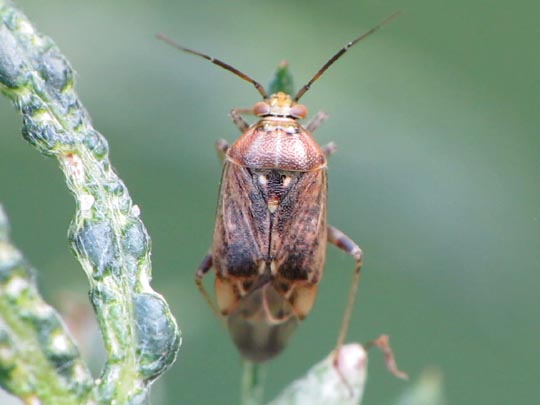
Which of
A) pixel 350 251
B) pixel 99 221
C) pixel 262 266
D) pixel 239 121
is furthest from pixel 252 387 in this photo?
pixel 239 121

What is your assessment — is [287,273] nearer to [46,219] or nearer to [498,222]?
[498,222]

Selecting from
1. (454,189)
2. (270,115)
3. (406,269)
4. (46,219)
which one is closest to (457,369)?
(406,269)

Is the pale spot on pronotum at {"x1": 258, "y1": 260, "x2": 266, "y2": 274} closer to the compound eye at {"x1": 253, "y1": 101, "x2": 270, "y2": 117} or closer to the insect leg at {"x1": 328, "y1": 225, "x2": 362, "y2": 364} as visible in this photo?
the insect leg at {"x1": 328, "y1": 225, "x2": 362, "y2": 364}

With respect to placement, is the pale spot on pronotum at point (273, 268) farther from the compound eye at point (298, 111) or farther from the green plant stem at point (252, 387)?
the green plant stem at point (252, 387)

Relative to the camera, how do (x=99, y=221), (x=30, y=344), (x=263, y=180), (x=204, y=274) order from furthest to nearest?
(x=204, y=274) → (x=263, y=180) → (x=99, y=221) → (x=30, y=344)

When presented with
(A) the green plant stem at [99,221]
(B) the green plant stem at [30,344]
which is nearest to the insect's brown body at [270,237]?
(A) the green plant stem at [99,221]

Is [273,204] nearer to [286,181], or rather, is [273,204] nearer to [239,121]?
[286,181]

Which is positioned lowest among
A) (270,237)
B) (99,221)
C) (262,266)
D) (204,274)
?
(204,274)
